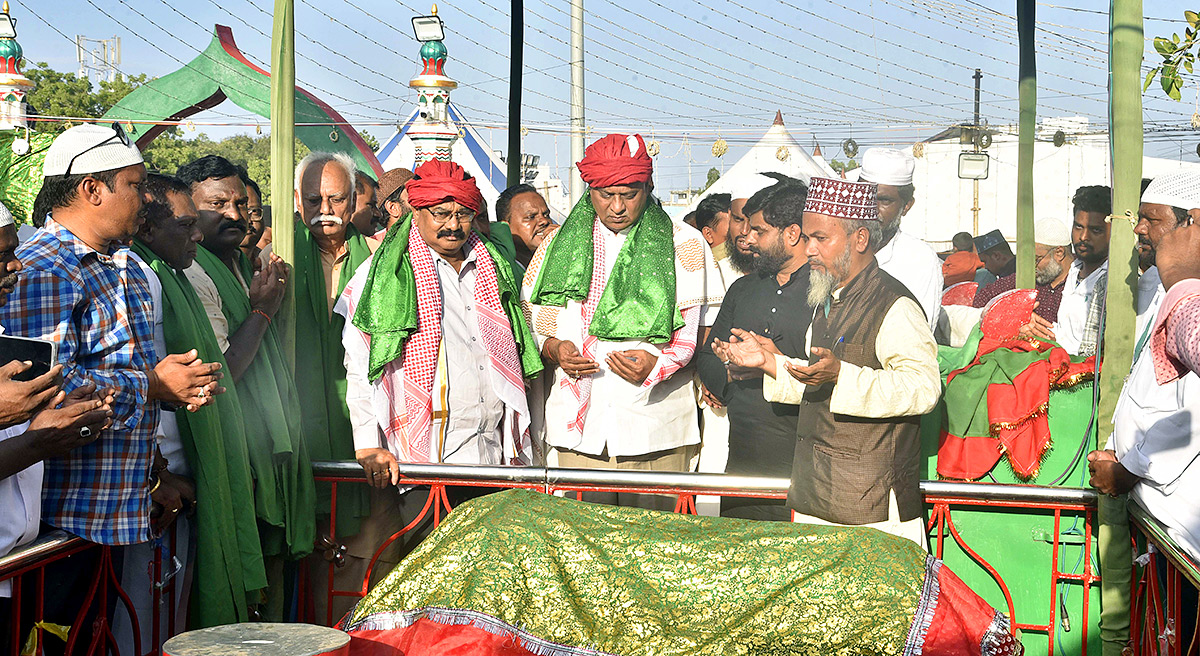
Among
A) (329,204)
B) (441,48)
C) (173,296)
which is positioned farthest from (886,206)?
(441,48)

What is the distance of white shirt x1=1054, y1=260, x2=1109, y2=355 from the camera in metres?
5.01

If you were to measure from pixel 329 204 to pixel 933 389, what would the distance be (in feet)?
8.92

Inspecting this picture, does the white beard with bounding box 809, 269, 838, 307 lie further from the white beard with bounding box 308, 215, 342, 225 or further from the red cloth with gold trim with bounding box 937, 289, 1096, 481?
the white beard with bounding box 308, 215, 342, 225

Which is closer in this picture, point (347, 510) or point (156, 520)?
point (156, 520)

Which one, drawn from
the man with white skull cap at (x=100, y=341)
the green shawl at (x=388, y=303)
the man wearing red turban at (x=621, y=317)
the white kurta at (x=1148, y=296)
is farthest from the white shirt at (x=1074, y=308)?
the man with white skull cap at (x=100, y=341)

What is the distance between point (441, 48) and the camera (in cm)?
777

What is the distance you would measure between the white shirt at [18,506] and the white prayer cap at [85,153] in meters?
0.54

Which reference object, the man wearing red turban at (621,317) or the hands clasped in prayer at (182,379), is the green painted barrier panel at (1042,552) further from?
the hands clasped in prayer at (182,379)

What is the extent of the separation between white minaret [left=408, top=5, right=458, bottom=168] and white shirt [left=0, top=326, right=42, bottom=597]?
5.20 m

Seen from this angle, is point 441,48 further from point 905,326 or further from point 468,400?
point 905,326

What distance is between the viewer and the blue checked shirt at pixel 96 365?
279 cm

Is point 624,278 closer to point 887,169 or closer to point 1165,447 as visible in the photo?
point 887,169

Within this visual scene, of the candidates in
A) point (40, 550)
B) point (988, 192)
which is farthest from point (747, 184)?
point (988, 192)

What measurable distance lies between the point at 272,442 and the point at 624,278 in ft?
5.13
